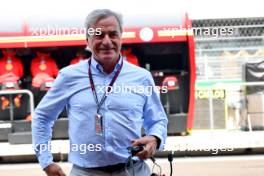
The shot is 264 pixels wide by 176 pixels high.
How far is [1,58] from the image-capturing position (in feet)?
36.1

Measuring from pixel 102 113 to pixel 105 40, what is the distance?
35 centimetres

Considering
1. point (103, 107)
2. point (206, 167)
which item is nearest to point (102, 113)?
point (103, 107)

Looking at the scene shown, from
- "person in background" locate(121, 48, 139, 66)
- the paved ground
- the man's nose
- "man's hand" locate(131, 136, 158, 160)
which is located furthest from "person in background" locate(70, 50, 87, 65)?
"man's hand" locate(131, 136, 158, 160)

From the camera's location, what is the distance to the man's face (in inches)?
111

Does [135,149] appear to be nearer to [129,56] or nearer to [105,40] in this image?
[105,40]

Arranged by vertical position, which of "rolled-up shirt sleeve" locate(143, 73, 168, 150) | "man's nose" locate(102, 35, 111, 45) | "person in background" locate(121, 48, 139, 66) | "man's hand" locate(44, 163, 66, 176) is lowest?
"man's hand" locate(44, 163, 66, 176)

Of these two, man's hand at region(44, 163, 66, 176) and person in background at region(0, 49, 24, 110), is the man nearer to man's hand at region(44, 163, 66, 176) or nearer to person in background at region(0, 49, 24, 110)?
man's hand at region(44, 163, 66, 176)

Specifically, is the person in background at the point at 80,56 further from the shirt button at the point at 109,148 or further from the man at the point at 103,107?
the shirt button at the point at 109,148

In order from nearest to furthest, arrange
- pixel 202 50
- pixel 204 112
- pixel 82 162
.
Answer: pixel 82 162 → pixel 204 112 → pixel 202 50

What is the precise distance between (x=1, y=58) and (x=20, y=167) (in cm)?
254

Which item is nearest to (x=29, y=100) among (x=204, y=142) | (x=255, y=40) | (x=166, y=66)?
(x=166, y=66)

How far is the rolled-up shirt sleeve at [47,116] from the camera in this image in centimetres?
288

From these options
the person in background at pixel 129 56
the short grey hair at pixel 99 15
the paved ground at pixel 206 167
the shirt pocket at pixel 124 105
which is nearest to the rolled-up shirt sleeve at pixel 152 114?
the shirt pocket at pixel 124 105

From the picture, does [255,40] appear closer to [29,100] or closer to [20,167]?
[29,100]
